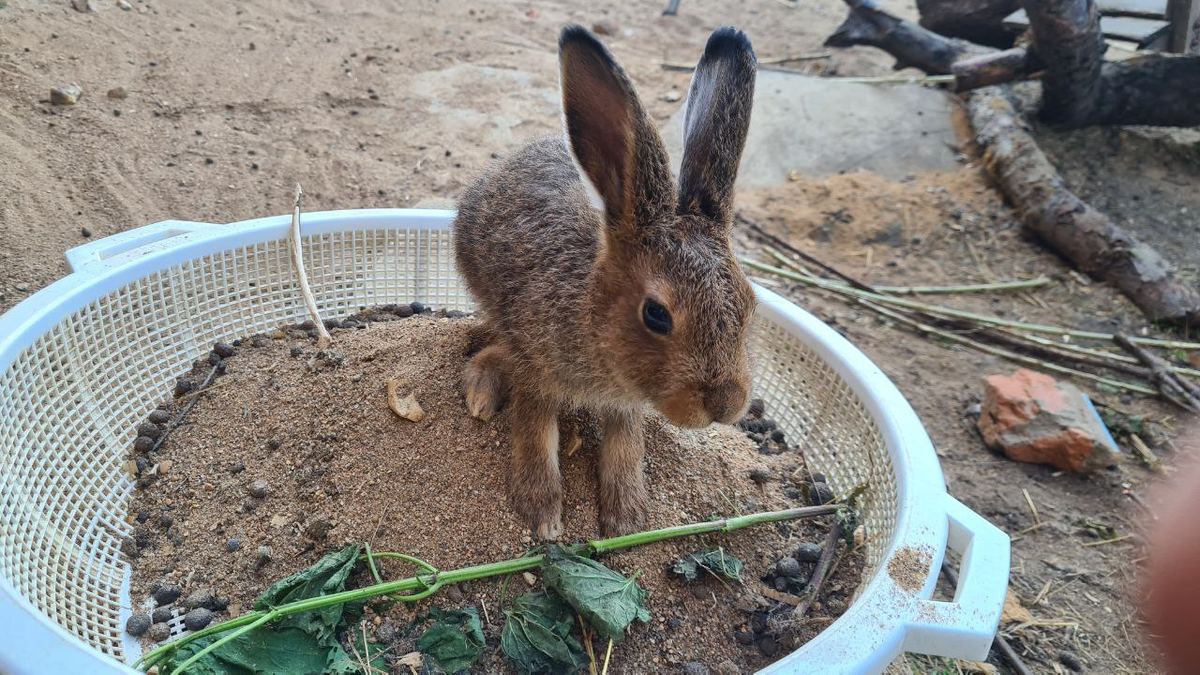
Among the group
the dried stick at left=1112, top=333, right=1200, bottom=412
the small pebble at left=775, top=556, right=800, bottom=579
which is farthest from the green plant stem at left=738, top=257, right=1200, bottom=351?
the small pebble at left=775, top=556, right=800, bottom=579

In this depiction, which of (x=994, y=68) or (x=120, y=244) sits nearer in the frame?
(x=120, y=244)

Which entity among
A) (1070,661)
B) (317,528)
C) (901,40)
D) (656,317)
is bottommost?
(1070,661)

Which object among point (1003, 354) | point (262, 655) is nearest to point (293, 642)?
point (262, 655)

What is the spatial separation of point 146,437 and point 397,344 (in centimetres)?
107

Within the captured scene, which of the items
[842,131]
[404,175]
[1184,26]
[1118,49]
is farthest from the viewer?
[1118,49]

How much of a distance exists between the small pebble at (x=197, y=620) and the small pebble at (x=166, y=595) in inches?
4.8

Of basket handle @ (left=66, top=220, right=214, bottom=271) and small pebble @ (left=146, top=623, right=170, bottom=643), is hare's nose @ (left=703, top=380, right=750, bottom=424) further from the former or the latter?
basket handle @ (left=66, top=220, right=214, bottom=271)

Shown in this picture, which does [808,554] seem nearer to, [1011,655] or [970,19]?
[1011,655]

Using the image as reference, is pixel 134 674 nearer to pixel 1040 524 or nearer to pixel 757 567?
pixel 757 567

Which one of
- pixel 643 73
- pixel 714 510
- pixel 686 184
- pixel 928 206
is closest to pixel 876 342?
pixel 928 206

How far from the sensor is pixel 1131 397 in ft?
15.5

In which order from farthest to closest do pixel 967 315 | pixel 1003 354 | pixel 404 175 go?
pixel 404 175
pixel 967 315
pixel 1003 354

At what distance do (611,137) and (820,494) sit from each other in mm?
1797

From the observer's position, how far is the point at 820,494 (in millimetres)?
3283
